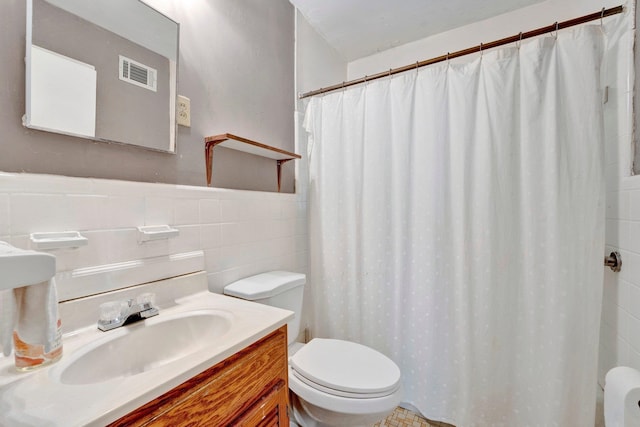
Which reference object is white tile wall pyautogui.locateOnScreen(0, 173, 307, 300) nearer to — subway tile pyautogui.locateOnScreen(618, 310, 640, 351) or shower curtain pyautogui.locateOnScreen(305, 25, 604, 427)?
shower curtain pyautogui.locateOnScreen(305, 25, 604, 427)

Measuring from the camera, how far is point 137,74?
0.95 meters

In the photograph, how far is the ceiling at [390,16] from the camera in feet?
5.40

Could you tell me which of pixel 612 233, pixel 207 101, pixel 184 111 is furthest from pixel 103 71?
pixel 612 233

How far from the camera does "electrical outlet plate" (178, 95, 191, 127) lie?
1.08m

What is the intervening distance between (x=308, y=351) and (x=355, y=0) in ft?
6.42

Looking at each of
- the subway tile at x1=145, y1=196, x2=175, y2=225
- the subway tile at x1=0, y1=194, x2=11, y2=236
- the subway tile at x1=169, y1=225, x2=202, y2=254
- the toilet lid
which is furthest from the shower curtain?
the subway tile at x1=0, y1=194, x2=11, y2=236

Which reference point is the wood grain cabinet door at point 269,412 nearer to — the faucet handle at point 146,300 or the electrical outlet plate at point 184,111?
the faucet handle at point 146,300

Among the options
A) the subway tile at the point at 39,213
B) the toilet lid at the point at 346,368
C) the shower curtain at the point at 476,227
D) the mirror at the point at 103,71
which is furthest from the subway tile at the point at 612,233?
the subway tile at the point at 39,213

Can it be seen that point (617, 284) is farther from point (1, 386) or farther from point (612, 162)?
point (1, 386)

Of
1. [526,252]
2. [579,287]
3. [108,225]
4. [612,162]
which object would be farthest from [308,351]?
[612,162]

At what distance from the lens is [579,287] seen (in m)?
1.11

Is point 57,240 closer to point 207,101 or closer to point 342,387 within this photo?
point 207,101

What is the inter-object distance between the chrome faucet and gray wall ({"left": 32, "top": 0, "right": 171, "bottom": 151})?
0.52m

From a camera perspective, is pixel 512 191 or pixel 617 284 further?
pixel 512 191
